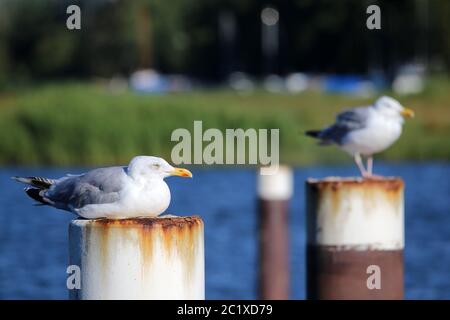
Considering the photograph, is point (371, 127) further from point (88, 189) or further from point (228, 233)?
point (228, 233)

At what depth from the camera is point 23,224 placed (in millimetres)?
26438

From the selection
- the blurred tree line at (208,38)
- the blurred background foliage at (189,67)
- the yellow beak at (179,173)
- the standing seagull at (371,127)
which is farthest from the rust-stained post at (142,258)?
the blurred tree line at (208,38)

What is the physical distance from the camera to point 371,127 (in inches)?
497

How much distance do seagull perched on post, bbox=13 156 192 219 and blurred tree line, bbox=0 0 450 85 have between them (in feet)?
166

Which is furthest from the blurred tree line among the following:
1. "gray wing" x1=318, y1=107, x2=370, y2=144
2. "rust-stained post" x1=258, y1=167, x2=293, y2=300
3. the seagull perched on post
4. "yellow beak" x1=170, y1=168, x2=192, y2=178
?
"yellow beak" x1=170, y1=168, x2=192, y2=178

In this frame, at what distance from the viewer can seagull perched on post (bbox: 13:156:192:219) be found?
8438 mm

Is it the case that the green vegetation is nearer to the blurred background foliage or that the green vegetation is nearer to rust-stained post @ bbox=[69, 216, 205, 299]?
the blurred background foliage

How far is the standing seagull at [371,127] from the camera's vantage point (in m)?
12.6

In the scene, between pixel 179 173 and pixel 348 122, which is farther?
pixel 348 122

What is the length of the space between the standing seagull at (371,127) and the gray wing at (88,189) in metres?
3.90

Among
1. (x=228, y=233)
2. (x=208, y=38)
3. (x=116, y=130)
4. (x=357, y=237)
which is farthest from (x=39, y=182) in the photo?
(x=208, y=38)

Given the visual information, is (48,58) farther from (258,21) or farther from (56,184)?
(56,184)

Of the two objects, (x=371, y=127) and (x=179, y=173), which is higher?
(x=371, y=127)

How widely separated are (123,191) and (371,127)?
444 centimetres
